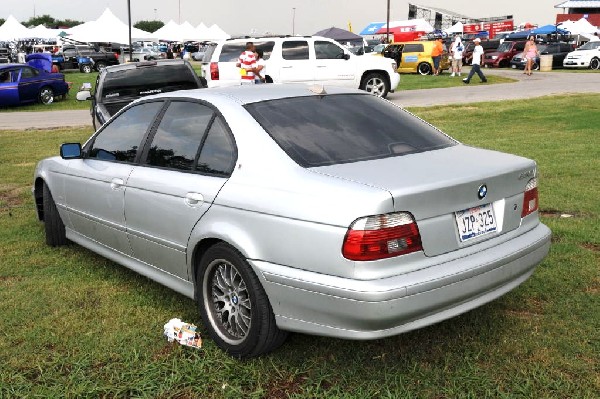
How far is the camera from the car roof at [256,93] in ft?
12.9

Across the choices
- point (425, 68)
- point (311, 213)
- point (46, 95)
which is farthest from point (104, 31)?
point (311, 213)

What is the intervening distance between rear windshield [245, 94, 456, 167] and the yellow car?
29.1 m

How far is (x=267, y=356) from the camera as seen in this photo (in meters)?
3.49

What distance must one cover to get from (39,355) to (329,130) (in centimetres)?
208

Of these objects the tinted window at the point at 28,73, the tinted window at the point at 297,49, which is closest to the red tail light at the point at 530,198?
the tinted window at the point at 297,49

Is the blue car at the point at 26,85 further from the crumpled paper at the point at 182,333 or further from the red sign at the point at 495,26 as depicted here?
the red sign at the point at 495,26

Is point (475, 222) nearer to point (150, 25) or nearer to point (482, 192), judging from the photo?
point (482, 192)

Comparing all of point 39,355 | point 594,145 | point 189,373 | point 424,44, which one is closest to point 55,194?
point 39,355

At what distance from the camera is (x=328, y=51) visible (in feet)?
61.6

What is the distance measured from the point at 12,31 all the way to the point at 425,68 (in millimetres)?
36217

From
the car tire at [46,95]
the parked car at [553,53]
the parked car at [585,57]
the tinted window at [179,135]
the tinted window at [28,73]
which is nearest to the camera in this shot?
the tinted window at [179,135]

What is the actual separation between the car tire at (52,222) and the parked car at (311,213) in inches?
43.5

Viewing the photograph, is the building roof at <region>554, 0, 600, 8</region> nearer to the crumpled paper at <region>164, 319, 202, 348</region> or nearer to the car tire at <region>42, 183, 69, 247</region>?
the car tire at <region>42, 183, 69, 247</region>

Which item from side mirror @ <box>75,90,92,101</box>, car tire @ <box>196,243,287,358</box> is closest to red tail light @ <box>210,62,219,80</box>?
side mirror @ <box>75,90,92,101</box>
